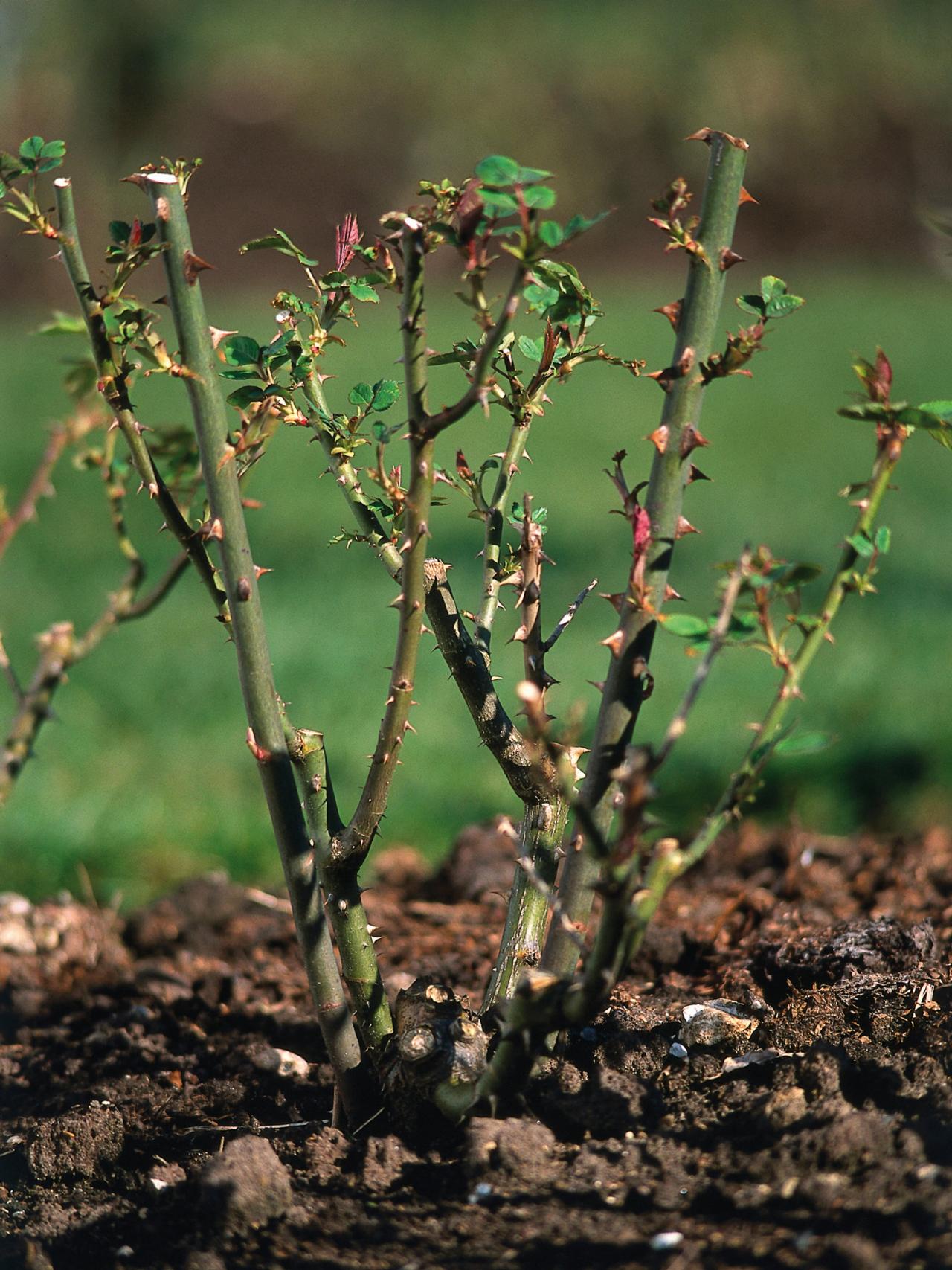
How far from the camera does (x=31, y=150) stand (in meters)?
0.92

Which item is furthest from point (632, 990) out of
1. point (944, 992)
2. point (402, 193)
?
point (402, 193)

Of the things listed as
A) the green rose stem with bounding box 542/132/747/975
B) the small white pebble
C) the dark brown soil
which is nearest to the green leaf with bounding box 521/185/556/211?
the green rose stem with bounding box 542/132/747/975

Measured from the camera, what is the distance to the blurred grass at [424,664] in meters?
2.31

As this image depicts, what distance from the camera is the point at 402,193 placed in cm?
1623

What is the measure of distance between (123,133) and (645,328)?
9359 millimetres

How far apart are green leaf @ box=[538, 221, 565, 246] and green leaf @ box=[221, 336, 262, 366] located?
0.99ft

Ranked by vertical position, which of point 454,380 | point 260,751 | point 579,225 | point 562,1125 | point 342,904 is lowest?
point 562,1125

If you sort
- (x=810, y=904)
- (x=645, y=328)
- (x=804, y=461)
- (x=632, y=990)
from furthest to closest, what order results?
(x=645, y=328)
(x=804, y=461)
(x=810, y=904)
(x=632, y=990)

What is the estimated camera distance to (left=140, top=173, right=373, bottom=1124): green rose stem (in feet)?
3.03

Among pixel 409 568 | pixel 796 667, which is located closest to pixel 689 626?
pixel 796 667

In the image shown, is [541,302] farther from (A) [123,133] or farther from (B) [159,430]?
(A) [123,133]

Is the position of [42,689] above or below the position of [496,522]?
below

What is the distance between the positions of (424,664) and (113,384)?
2.32m

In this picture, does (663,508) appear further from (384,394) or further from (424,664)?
(424,664)
